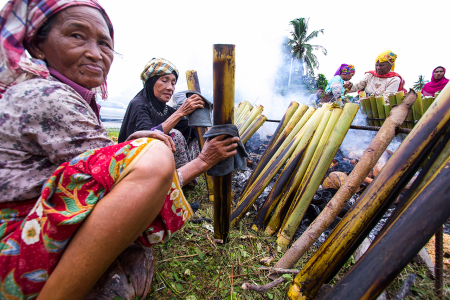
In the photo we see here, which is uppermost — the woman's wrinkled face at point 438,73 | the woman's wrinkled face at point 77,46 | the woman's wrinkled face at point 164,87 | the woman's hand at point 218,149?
the woman's wrinkled face at point 77,46

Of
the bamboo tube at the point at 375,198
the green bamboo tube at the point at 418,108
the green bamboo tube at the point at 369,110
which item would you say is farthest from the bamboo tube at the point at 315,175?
the green bamboo tube at the point at 369,110

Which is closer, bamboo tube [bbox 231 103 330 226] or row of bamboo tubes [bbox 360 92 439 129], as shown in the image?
bamboo tube [bbox 231 103 330 226]

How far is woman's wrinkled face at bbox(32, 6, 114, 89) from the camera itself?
1.15 m

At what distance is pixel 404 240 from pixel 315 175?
3.32ft

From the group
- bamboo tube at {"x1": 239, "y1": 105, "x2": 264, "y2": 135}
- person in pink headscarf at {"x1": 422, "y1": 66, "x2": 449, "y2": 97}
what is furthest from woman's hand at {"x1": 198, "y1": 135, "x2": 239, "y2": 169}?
person in pink headscarf at {"x1": 422, "y1": 66, "x2": 449, "y2": 97}

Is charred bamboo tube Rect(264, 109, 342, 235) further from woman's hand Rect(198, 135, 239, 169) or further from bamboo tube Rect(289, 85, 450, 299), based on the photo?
woman's hand Rect(198, 135, 239, 169)

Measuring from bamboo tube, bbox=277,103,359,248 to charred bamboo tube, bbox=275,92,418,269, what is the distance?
33cm

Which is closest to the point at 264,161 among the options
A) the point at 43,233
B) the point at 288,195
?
the point at 288,195

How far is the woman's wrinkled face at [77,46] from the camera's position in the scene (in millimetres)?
1147

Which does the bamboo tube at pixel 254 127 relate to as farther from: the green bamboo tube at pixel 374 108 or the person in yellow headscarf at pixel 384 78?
the person in yellow headscarf at pixel 384 78

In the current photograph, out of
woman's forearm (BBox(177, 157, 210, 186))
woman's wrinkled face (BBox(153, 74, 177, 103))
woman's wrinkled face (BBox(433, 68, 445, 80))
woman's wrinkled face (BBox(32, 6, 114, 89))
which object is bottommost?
woman's forearm (BBox(177, 157, 210, 186))

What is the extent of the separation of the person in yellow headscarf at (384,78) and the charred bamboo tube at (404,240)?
5.41m

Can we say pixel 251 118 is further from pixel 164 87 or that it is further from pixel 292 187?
pixel 292 187

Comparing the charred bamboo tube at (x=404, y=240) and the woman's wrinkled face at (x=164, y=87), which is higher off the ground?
the woman's wrinkled face at (x=164, y=87)
